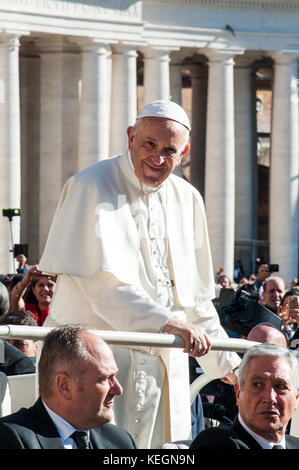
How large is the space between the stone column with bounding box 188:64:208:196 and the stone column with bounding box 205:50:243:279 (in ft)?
30.8

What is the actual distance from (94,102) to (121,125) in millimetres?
3477

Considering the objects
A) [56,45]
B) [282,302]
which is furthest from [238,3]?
[282,302]

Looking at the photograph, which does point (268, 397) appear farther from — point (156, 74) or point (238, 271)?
point (238, 271)

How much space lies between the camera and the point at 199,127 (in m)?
103

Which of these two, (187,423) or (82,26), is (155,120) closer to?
(187,423)

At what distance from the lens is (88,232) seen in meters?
14.2

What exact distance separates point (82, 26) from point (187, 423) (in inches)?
2880

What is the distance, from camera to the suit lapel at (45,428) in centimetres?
1101

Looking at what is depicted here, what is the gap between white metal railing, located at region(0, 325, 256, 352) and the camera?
464 inches

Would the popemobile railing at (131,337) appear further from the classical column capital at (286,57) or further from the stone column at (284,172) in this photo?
the classical column capital at (286,57)

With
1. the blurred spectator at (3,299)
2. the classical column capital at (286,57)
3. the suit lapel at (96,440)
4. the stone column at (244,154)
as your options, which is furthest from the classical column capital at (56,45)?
the suit lapel at (96,440)

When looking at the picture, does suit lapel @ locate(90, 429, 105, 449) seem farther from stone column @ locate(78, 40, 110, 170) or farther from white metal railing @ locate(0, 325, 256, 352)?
stone column @ locate(78, 40, 110, 170)

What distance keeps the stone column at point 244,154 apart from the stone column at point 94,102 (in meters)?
15.6

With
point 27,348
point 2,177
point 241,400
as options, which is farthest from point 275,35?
point 241,400
